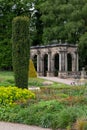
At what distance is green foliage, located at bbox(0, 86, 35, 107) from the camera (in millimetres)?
13664

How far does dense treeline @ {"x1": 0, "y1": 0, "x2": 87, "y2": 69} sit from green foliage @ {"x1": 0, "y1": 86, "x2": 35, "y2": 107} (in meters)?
33.4

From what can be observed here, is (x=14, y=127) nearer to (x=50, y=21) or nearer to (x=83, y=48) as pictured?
(x=83, y=48)

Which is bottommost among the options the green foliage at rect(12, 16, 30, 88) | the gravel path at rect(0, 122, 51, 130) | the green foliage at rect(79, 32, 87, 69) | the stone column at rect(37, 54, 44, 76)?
the stone column at rect(37, 54, 44, 76)

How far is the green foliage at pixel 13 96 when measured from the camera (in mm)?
13664

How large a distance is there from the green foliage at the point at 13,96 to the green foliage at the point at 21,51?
3.55m

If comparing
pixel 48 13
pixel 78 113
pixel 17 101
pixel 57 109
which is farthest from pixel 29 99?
pixel 48 13

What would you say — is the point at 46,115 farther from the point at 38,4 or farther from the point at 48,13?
the point at 38,4

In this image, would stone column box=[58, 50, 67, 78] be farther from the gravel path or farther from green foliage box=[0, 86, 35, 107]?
the gravel path

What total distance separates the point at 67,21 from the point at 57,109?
40.2 meters

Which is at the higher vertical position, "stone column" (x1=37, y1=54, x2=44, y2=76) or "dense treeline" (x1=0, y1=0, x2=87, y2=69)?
"dense treeline" (x1=0, y1=0, x2=87, y2=69)

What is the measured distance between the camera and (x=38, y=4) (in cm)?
5797

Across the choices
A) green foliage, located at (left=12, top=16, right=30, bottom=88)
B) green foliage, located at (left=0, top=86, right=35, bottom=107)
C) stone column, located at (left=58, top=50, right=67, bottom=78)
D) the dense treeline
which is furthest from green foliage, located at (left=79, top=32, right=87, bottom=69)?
green foliage, located at (left=0, top=86, right=35, bottom=107)

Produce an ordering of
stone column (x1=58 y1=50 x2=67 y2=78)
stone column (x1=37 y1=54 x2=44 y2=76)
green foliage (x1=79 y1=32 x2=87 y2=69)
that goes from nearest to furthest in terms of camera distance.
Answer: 1. green foliage (x1=79 y1=32 x2=87 y2=69)
2. stone column (x1=58 y1=50 x2=67 y2=78)
3. stone column (x1=37 y1=54 x2=44 y2=76)

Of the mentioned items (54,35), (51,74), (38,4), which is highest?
(38,4)
